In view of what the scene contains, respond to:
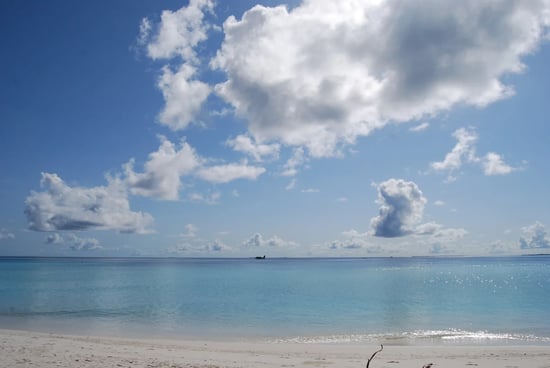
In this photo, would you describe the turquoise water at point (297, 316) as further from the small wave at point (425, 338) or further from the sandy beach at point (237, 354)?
the sandy beach at point (237, 354)

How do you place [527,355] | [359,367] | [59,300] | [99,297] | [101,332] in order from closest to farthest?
[359,367] → [527,355] → [101,332] → [59,300] → [99,297]

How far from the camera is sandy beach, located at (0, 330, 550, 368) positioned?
1487 cm

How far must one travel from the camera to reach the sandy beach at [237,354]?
1487cm

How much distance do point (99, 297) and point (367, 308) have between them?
95.6 feet

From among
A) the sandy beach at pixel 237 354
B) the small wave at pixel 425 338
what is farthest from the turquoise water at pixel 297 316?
the sandy beach at pixel 237 354

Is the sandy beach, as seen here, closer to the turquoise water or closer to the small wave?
the small wave

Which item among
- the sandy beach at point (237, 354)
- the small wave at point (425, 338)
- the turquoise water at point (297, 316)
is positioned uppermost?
the sandy beach at point (237, 354)

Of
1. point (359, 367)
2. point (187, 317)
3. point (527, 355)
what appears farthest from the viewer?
point (187, 317)

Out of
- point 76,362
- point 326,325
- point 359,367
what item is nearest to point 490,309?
point 326,325

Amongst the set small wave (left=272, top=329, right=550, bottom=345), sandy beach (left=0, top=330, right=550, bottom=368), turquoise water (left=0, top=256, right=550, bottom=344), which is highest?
sandy beach (left=0, top=330, right=550, bottom=368)

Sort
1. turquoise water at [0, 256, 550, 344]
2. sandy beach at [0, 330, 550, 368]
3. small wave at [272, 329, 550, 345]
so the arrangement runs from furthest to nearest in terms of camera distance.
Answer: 1. turquoise water at [0, 256, 550, 344]
2. small wave at [272, 329, 550, 345]
3. sandy beach at [0, 330, 550, 368]

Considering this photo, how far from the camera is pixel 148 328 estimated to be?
26.2 meters

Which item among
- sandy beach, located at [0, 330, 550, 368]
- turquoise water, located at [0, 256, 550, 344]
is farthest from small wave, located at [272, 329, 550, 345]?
sandy beach, located at [0, 330, 550, 368]

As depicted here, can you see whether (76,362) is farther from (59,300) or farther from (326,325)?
(59,300)
